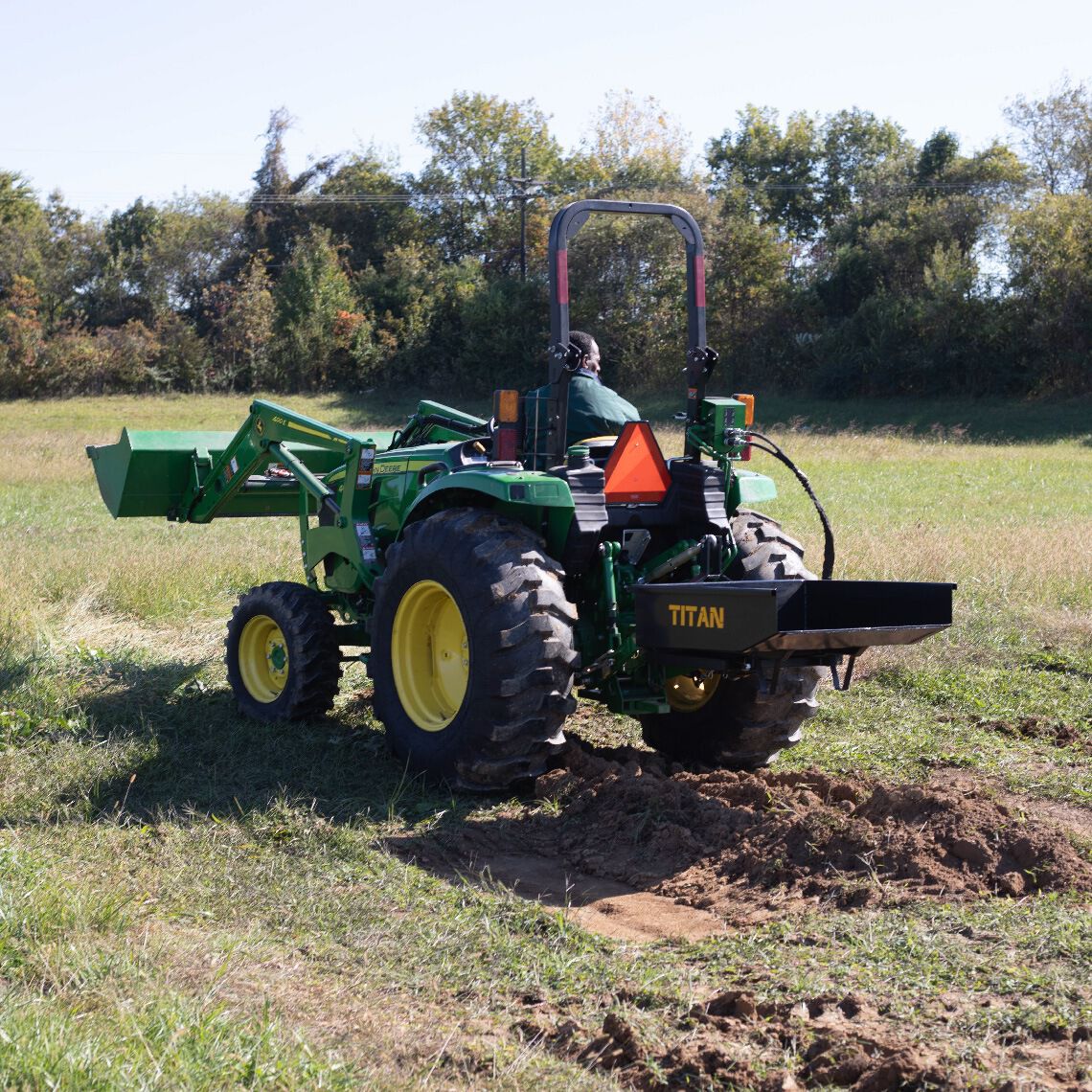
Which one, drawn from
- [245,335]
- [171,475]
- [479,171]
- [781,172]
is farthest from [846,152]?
[171,475]

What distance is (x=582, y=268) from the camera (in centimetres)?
3428

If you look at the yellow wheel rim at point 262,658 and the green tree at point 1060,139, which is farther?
the green tree at point 1060,139

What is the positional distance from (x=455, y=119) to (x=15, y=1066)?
5766 cm

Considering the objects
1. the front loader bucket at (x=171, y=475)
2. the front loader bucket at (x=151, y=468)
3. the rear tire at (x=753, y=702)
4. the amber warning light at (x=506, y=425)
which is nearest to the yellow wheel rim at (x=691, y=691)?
the rear tire at (x=753, y=702)

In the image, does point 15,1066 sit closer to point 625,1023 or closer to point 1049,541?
point 625,1023

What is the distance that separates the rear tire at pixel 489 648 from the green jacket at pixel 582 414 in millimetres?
576

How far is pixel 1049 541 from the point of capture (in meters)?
12.5

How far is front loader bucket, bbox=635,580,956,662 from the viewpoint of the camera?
5047mm

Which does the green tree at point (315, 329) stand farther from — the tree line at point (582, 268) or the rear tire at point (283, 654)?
the rear tire at point (283, 654)

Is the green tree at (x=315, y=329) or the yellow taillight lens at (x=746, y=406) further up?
the green tree at (x=315, y=329)

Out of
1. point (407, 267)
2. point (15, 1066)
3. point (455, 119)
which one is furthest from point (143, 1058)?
point (455, 119)

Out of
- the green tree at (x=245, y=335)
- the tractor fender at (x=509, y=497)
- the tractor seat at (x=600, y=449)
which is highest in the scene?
the green tree at (x=245, y=335)

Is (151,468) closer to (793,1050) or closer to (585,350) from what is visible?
(585,350)

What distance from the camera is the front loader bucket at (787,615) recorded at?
199 inches
